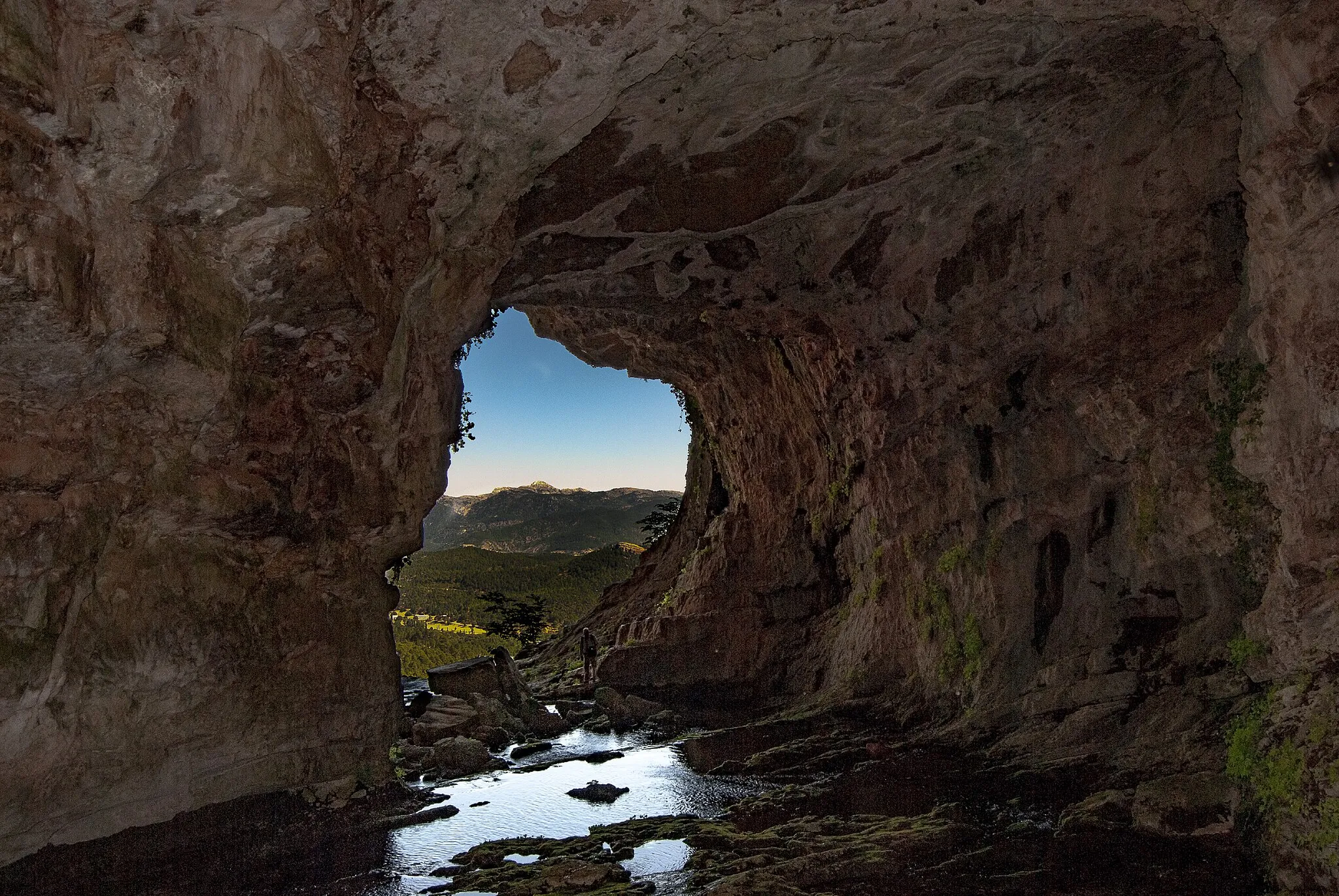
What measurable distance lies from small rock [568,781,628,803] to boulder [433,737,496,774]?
2.60m

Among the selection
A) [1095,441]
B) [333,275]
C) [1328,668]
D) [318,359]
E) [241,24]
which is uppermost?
[241,24]

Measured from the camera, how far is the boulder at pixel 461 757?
14.1 m

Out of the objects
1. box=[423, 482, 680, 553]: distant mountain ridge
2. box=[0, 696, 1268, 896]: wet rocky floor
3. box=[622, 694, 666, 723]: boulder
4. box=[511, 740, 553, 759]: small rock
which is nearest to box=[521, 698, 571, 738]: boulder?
box=[511, 740, 553, 759]: small rock

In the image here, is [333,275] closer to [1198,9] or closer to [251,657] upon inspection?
[251,657]

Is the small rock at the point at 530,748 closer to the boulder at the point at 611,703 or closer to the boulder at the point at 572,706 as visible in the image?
the boulder at the point at 611,703

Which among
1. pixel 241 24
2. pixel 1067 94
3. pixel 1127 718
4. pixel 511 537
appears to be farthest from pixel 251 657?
pixel 511 537

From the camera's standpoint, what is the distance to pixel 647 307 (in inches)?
662

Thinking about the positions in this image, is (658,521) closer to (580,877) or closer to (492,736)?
(492,736)

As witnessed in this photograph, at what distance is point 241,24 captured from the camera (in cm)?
741

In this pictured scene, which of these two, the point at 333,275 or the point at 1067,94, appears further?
the point at 1067,94

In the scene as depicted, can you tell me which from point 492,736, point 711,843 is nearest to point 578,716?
point 492,736

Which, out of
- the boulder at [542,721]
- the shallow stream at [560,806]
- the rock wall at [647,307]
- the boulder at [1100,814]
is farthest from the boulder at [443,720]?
the boulder at [1100,814]

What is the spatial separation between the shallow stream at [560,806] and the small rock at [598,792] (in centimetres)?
12

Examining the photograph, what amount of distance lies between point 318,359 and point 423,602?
39.1 m
